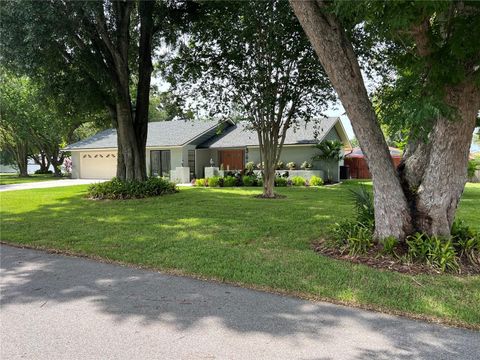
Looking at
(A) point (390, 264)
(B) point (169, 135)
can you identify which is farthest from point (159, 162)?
(A) point (390, 264)

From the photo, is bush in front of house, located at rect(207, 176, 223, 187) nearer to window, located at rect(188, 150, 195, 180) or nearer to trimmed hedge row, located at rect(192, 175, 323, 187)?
trimmed hedge row, located at rect(192, 175, 323, 187)

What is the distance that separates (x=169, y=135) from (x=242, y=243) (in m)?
19.4

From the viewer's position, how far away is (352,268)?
15.9 ft

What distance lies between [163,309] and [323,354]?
5.43ft

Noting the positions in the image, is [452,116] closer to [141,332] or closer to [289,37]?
[141,332]

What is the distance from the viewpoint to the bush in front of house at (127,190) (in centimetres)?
1273

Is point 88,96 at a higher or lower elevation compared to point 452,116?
higher

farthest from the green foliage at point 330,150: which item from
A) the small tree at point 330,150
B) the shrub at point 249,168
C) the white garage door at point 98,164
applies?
the white garage door at point 98,164

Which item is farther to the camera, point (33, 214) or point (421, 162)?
point (33, 214)

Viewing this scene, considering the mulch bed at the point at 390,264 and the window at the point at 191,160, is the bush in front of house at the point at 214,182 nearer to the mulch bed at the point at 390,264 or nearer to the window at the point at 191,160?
the window at the point at 191,160

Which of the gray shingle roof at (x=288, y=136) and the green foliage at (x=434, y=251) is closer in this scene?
the green foliage at (x=434, y=251)

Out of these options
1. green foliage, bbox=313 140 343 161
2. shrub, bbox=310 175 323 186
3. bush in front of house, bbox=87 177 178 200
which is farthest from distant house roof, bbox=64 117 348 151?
bush in front of house, bbox=87 177 178 200

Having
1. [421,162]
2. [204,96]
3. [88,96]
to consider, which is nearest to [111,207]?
[88,96]

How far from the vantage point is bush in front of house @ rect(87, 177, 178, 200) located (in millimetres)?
12727
